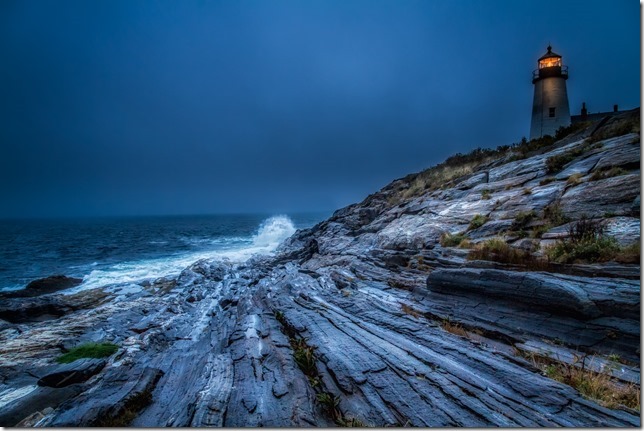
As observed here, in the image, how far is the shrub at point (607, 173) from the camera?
371 inches

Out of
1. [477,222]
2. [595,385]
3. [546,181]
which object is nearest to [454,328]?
[595,385]

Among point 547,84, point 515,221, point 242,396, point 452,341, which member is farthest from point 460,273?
point 547,84

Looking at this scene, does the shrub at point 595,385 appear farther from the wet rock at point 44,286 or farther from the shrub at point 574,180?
the wet rock at point 44,286

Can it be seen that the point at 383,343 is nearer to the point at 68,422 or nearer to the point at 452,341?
the point at 452,341

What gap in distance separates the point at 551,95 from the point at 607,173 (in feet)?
84.7

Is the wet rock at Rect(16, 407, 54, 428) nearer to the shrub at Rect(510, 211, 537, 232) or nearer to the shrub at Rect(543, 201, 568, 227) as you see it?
the shrub at Rect(510, 211, 537, 232)

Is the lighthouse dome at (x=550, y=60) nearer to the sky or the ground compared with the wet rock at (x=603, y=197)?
nearer to the sky

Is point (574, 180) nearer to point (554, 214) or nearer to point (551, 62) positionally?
point (554, 214)

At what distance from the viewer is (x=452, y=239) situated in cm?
1173

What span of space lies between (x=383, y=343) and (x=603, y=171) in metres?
11.4

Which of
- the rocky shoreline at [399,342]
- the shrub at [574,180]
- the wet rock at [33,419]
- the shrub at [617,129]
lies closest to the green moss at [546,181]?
the rocky shoreline at [399,342]

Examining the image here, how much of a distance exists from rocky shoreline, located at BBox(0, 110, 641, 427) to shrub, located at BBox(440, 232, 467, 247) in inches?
8.7

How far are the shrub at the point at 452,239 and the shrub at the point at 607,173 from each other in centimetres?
506

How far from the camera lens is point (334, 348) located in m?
6.24
